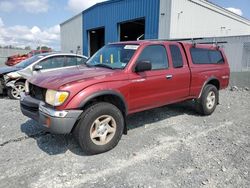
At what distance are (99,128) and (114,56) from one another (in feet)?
5.46

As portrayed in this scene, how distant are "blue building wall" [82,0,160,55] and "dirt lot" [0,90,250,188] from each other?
Result: 9.37 m

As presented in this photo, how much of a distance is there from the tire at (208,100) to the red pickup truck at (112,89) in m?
0.03

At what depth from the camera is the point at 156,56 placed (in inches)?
194

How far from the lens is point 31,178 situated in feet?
10.6

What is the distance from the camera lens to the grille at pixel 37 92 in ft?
12.9

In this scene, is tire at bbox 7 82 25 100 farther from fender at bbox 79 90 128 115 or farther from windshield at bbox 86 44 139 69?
fender at bbox 79 90 128 115

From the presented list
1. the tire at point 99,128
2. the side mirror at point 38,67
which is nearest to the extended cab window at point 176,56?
the tire at point 99,128

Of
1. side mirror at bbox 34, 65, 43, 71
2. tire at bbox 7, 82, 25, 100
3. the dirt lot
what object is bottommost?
the dirt lot

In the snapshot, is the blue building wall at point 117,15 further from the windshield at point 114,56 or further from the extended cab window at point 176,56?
the windshield at point 114,56

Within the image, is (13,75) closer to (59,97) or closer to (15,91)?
(15,91)

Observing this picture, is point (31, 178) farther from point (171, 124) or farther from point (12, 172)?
point (171, 124)

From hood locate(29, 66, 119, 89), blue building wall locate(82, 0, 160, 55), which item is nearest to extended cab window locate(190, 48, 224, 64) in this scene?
hood locate(29, 66, 119, 89)

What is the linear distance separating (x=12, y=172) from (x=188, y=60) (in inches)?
170

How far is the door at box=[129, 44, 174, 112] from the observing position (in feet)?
14.5
